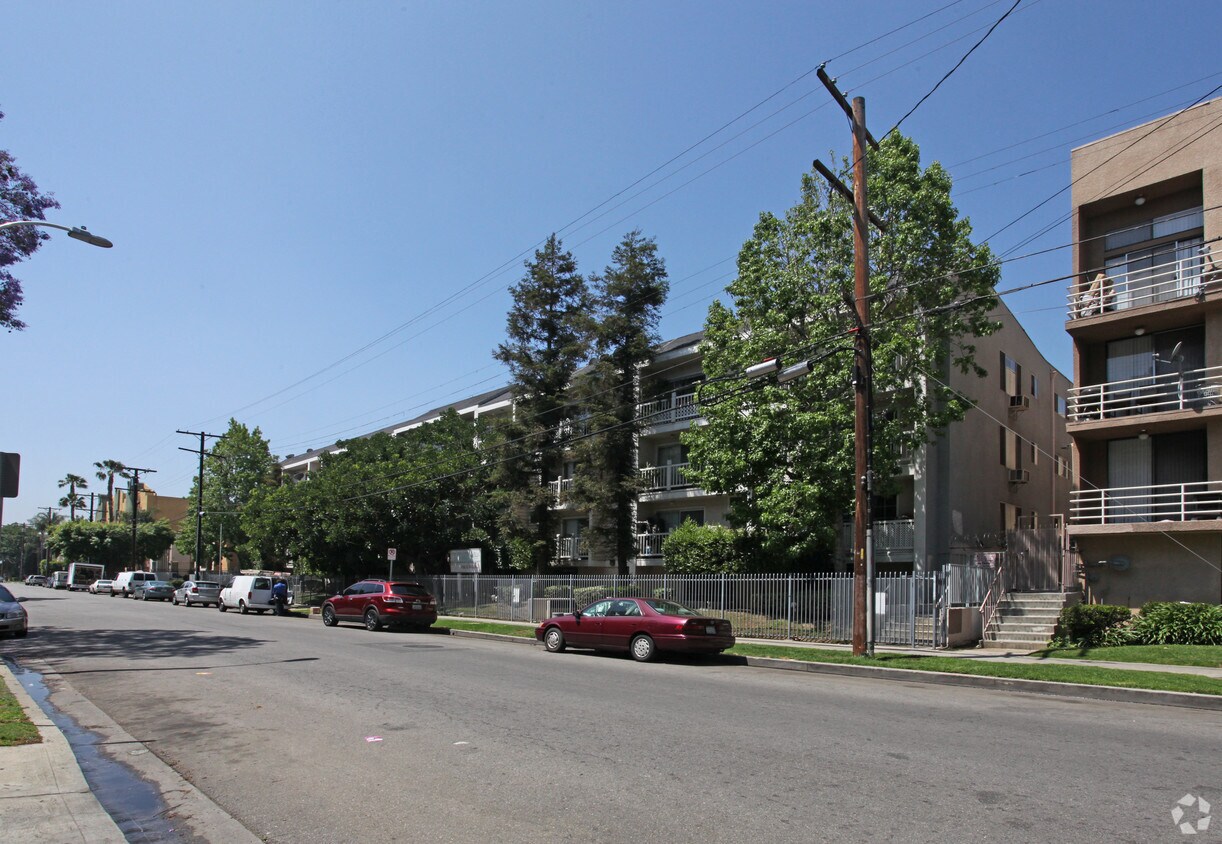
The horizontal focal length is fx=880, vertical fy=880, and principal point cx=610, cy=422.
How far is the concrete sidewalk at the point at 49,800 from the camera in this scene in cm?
552

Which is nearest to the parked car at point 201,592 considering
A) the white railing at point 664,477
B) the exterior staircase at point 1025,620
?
the white railing at point 664,477

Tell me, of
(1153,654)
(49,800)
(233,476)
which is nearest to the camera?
(49,800)

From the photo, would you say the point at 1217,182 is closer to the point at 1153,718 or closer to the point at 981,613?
the point at 981,613

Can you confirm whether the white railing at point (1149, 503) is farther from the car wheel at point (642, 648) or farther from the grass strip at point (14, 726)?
the grass strip at point (14, 726)

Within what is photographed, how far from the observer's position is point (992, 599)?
22.5 metres

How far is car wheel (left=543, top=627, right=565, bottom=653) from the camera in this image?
20.7 meters

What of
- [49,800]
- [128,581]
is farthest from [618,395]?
[128,581]

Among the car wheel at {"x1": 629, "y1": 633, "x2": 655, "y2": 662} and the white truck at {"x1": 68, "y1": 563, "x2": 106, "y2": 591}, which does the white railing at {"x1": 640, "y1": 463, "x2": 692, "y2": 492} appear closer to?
the car wheel at {"x1": 629, "y1": 633, "x2": 655, "y2": 662}

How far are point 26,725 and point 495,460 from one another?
30309mm

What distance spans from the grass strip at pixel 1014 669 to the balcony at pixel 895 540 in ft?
32.2

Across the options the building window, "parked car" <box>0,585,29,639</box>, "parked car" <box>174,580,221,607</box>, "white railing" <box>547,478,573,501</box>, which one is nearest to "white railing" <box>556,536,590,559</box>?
"white railing" <box>547,478,573,501</box>

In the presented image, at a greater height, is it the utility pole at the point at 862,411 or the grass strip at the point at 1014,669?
the utility pole at the point at 862,411

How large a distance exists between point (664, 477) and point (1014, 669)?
900 inches

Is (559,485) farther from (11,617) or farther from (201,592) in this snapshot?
(11,617)
